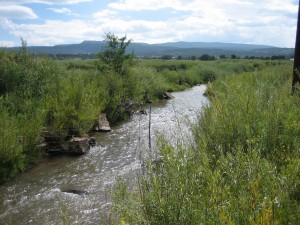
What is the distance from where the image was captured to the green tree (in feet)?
80.7

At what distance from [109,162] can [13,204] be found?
4234mm

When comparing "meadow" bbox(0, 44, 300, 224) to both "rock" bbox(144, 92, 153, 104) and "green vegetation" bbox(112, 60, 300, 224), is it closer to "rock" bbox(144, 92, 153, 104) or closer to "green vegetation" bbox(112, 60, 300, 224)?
"green vegetation" bbox(112, 60, 300, 224)

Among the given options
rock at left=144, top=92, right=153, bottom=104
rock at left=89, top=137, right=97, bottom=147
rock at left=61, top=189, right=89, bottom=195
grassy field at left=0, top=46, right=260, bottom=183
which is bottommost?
rock at left=61, top=189, right=89, bottom=195

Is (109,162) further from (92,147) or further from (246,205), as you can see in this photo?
(246,205)

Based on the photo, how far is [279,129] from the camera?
6.09 m

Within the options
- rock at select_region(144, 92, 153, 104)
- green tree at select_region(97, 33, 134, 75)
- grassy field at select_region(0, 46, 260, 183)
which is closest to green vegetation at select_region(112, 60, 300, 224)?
grassy field at select_region(0, 46, 260, 183)

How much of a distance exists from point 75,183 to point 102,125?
24.8ft

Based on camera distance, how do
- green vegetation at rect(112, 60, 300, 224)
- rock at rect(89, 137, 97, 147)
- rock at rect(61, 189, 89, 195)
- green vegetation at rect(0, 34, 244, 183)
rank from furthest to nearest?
1. rock at rect(89, 137, 97, 147)
2. green vegetation at rect(0, 34, 244, 183)
3. rock at rect(61, 189, 89, 195)
4. green vegetation at rect(112, 60, 300, 224)

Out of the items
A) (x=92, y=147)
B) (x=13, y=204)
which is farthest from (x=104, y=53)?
(x=13, y=204)

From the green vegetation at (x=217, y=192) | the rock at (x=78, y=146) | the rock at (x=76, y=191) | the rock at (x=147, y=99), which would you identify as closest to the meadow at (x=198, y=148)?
the green vegetation at (x=217, y=192)

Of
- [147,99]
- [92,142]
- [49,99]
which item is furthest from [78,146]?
[147,99]

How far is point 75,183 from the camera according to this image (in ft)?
35.7

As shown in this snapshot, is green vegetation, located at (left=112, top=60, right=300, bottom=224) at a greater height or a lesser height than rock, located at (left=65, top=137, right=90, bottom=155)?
greater

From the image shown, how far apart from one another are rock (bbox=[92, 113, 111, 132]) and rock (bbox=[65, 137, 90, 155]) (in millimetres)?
3362
